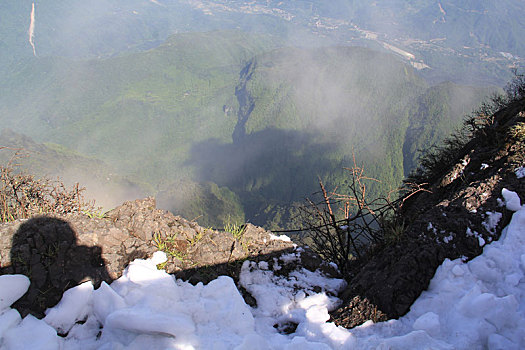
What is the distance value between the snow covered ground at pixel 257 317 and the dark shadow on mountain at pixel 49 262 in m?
0.18

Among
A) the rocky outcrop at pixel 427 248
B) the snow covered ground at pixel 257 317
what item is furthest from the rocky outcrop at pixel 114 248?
the rocky outcrop at pixel 427 248

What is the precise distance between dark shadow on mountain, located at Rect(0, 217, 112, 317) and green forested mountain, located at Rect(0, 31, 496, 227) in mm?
87807

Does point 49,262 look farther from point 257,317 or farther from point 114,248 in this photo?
point 257,317

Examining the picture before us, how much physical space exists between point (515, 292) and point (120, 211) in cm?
449

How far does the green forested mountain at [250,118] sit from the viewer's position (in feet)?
422

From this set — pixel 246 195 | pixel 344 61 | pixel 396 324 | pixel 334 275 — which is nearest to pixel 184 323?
pixel 396 324

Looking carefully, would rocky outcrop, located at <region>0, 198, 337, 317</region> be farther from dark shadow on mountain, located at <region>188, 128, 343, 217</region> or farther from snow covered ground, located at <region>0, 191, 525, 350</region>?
dark shadow on mountain, located at <region>188, 128, 343, 217</region>

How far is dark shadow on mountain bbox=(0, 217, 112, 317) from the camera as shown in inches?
114

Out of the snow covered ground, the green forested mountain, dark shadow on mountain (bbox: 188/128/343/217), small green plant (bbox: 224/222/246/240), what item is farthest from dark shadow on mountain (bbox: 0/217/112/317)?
dark shadow on mountain (bbox: 188/128/343/217)

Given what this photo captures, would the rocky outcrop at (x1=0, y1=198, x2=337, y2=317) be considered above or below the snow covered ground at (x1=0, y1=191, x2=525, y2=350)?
below

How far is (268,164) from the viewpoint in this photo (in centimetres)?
14025

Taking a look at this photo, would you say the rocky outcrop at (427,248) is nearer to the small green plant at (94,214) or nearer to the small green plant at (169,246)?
the small green plant at (169,246)

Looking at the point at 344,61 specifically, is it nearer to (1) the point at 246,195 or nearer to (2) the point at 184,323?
(1) the point at 246,195

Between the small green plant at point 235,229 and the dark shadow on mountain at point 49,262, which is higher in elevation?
the dark shadow on mountain at point 49,262
